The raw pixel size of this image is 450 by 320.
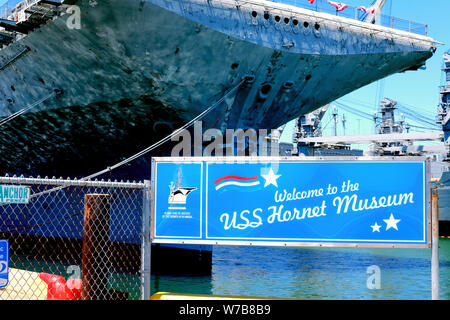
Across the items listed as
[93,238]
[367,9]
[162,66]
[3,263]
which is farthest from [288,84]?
[3,263]

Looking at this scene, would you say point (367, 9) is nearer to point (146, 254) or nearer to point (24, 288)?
point (24, 288)

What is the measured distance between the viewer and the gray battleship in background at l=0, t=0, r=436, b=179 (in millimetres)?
15047

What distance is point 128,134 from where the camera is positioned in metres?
18.2

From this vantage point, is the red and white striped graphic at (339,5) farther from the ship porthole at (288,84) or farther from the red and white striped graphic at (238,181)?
the red and white striped graphic at (238,181)

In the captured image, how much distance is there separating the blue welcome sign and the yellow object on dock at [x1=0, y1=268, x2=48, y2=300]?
2887mm

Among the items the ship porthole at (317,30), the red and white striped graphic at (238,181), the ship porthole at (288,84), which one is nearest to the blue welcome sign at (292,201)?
the red and white striped graphic at (238,181)

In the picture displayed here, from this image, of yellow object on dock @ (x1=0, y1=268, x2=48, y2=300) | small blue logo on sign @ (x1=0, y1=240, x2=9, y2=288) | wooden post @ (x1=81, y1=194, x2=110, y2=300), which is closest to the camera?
small blue logo on sign @ (x1=0, y1=240, x2=9, y2=288)

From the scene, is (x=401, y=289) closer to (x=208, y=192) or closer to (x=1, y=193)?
(x=208, y=192)

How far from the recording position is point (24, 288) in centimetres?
799

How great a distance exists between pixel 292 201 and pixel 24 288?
4.71 meters

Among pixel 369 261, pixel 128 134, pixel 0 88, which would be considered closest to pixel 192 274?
pixel 128 134

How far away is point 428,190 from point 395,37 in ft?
51.0

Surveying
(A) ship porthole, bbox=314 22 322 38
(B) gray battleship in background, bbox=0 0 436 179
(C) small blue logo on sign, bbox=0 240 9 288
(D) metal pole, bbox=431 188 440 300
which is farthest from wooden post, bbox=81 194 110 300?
(A) ship porthole, bbox=314 22 322 38

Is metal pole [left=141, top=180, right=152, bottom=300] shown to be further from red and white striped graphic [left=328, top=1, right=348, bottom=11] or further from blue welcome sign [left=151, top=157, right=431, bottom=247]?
red and white striped graphic [left=328, top=1, right=348, bottom=11]
